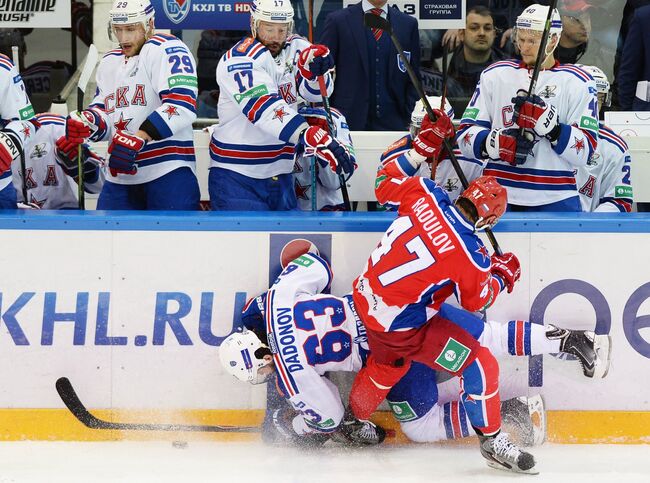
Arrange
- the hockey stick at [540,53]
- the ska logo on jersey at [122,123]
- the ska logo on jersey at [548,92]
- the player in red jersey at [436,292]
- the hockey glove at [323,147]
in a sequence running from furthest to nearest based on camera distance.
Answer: the ska logo on jersey at [122,123]
the ska logo on jersey at [548,92]
the hockey glove at [323,147]
the hockey stick at [540,53]
the player in red jersey at [436,292]

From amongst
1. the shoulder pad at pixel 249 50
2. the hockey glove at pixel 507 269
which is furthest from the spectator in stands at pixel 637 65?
the hockey glove at pixel 507 269

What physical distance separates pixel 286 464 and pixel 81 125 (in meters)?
1.52

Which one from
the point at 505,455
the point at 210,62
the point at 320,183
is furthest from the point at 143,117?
the point at 505,455

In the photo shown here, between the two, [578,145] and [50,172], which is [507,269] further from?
[50,172]

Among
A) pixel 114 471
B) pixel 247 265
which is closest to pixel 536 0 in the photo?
pixel 247 265

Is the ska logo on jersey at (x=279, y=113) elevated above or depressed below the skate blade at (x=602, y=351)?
above

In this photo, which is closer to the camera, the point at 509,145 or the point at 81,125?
the point at 509,145

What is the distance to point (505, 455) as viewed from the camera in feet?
11.4

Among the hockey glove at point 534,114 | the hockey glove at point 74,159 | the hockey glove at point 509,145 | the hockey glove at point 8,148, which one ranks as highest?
the hockey glove at point 534,114

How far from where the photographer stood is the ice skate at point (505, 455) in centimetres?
347

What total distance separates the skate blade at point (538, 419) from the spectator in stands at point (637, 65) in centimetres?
230

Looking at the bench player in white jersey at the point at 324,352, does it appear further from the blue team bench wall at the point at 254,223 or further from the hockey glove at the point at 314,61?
the hockey glove at the point at 314,61

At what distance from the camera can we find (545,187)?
4.33 meters

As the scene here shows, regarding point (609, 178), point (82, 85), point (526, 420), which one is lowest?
point (526, 420)
